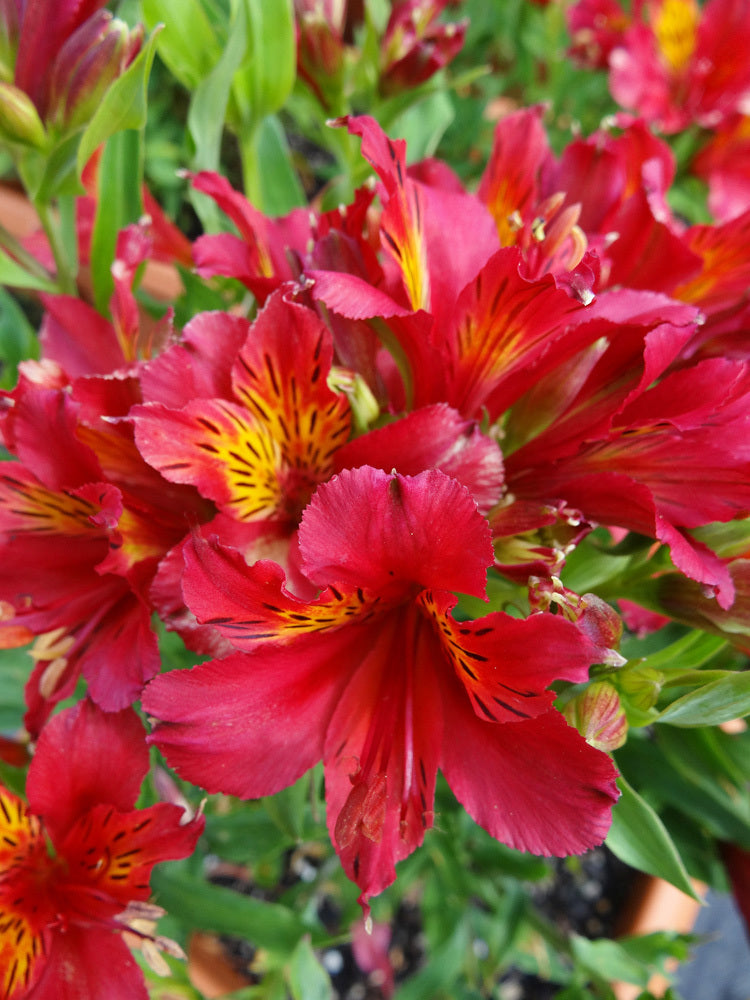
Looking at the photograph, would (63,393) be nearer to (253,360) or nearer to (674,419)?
(253,360)

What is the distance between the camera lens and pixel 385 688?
0.40 m

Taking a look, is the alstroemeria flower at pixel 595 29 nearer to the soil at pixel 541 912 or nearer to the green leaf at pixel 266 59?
the green leaf at pixel 266 59

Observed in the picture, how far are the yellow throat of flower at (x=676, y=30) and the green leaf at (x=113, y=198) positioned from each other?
778mm

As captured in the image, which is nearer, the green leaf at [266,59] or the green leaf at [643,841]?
the green leaf at [643,841]

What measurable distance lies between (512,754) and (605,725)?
59 millimetres

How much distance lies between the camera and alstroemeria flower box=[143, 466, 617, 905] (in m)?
0.33

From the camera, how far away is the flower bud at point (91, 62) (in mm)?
458

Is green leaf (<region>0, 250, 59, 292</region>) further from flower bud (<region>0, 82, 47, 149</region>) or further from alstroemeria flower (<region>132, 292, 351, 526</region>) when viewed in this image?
alstroemeria flower (<region>132, 292, 351, 526</region>)

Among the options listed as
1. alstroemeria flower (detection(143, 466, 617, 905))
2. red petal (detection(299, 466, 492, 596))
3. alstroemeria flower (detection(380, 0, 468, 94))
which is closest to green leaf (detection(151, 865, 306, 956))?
alstroemeria flower (detection(143, 466, 617, 905))

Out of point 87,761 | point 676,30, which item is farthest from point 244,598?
point 676,30

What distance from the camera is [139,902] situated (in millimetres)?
440

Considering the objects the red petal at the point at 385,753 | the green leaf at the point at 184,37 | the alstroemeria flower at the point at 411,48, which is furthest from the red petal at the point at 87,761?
the alstroemeria flower at the point at 411,48

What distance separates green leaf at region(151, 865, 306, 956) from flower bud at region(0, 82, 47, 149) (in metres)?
0.57

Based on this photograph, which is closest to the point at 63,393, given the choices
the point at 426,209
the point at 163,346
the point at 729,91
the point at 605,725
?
the point at 163,346
